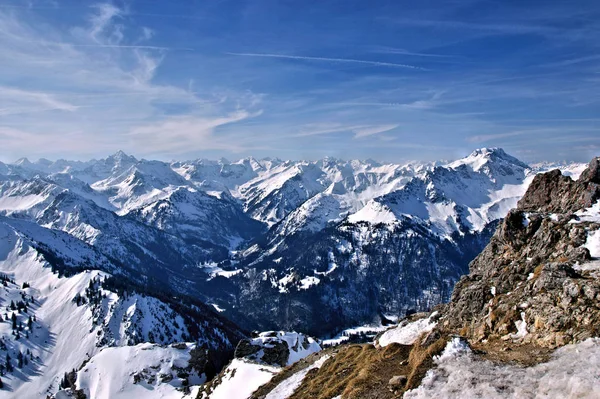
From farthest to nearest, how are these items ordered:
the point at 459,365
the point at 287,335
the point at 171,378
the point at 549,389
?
the point at 171,378 < the point at 287,335 < the point at 459,365 < the point at 549,389

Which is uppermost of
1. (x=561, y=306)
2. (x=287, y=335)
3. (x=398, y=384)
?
(x=561, y=306)

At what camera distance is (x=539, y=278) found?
41.1 meters

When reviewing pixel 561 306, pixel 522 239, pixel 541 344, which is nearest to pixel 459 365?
pixel 541 344

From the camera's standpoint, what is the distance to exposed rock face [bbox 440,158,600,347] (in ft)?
111

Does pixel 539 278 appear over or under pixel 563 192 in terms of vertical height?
under

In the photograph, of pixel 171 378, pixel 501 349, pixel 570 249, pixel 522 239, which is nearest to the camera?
pixel 501 349

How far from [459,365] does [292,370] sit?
37.8 metres

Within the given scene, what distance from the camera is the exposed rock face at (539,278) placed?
1329 inches

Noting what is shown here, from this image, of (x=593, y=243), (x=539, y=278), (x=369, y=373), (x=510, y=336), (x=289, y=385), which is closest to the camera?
(x=369, y=373)

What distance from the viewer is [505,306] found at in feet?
139

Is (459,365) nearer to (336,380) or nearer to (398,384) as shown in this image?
(398,384)

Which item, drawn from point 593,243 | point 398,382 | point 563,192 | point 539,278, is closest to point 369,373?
point 398,382

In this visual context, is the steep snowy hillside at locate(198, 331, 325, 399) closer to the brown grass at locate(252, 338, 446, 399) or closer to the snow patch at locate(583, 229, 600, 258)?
the brown grass at locate(252, 338, 446, 399)

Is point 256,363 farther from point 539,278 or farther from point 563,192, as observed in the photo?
point 563,192
